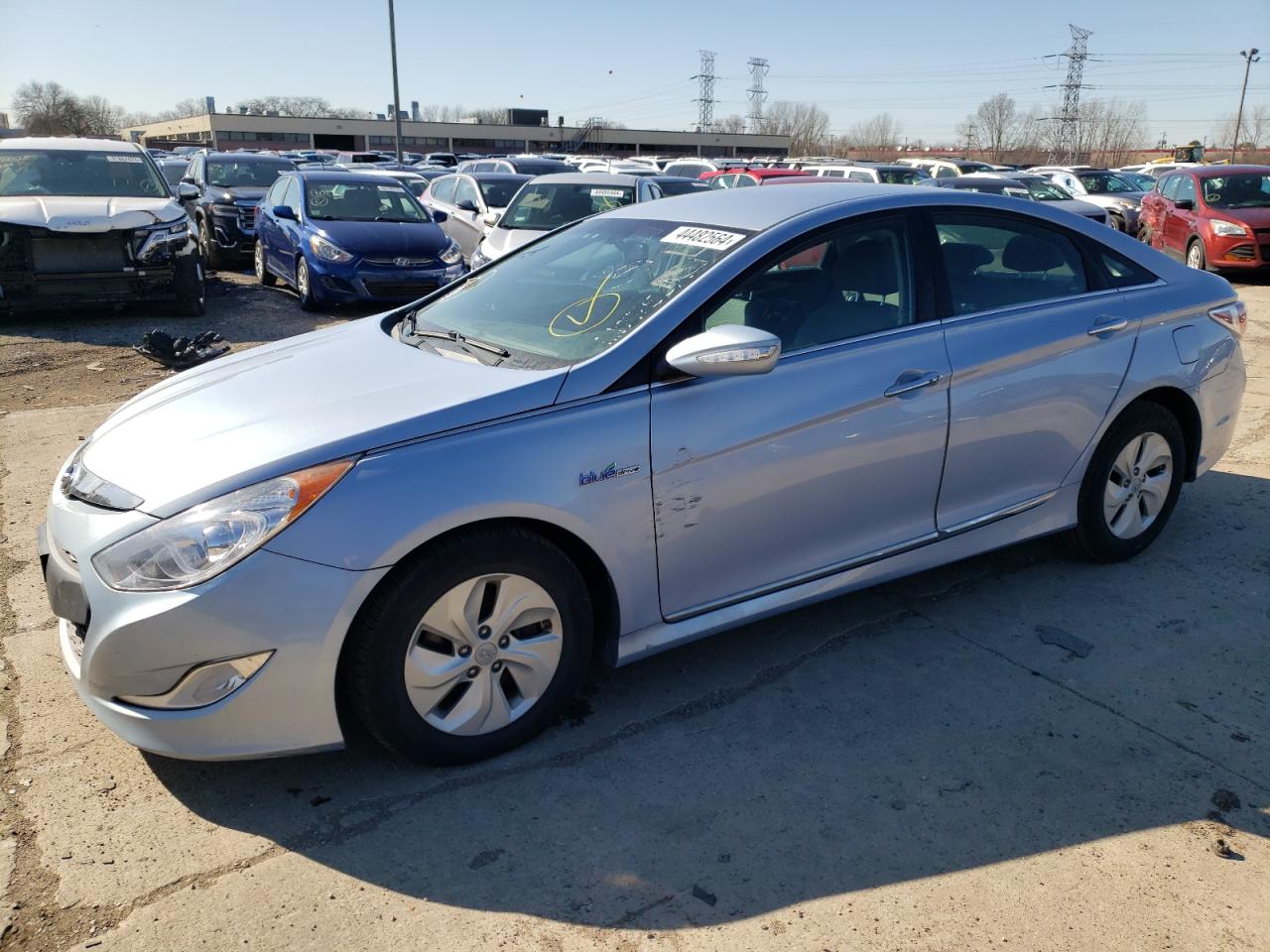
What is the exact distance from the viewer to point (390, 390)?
299 cm

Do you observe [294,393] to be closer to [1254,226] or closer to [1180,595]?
[1180,595]

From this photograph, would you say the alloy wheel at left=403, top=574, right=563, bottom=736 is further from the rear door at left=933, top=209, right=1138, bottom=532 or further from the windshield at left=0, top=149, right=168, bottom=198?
the windshield at left=0, top=149, right=168, bottom=198

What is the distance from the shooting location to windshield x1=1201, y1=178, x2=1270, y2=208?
14383 mm

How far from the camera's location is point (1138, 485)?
4305 mm

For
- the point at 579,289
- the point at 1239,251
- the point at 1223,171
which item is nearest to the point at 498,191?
the point at 1239,251

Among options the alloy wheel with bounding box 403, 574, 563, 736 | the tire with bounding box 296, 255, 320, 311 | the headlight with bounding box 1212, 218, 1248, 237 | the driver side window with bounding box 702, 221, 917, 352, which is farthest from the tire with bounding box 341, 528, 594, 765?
the headlight with bounding box 1212, 218, 1248, 237

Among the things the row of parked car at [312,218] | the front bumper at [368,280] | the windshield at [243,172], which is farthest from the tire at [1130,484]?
the windshield at [243,172]

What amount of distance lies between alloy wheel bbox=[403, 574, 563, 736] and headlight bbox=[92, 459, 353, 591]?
0.47m

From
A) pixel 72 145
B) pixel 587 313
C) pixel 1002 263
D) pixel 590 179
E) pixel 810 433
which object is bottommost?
pixel 810 433

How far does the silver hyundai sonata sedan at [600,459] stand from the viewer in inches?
100

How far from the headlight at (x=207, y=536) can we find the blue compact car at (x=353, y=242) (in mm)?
8497

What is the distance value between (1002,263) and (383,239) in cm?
832

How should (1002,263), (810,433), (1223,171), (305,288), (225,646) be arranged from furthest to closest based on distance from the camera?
(1223,171) < (305,288) < (1002,263) < (810,433) < (225,646)

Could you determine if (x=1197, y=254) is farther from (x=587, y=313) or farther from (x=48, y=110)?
(x=48, y=110)
